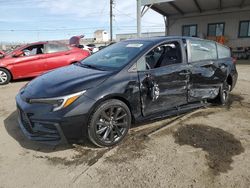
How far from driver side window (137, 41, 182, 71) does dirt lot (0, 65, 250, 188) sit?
1.09 meters

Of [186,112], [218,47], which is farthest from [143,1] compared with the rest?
[186,112]

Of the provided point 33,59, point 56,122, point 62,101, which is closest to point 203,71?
point 62,101

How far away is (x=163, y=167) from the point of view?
2.99 m

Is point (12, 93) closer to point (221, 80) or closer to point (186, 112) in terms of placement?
point (186, 112)

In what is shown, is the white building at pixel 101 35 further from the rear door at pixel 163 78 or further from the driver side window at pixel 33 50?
the rear door at pixel 163 78

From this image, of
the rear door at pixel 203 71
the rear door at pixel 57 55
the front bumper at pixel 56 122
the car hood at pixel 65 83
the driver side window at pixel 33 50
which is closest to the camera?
the front bumper at pixel 56 122

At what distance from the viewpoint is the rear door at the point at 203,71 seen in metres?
4.47

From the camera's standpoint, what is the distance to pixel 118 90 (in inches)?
135

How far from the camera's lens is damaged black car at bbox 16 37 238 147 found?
10.3 ft

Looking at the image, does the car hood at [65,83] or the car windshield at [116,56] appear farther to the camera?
the car windshield at [116,56]

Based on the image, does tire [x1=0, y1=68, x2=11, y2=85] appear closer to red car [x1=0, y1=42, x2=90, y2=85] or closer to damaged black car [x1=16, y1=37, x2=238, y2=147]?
red car [x1=0, y1=42, x2=90, y2=85]

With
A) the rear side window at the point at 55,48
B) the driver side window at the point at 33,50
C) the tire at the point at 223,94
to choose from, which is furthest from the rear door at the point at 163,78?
the driver side window at the point at 33,50

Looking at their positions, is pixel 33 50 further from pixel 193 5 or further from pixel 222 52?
pixel 193 5

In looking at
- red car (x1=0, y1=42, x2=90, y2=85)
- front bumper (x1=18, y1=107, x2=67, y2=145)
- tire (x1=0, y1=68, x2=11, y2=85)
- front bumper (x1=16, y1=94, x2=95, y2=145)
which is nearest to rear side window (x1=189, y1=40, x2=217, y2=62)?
front bumper (x1=16, y1=94, x2=95, y2=145)
